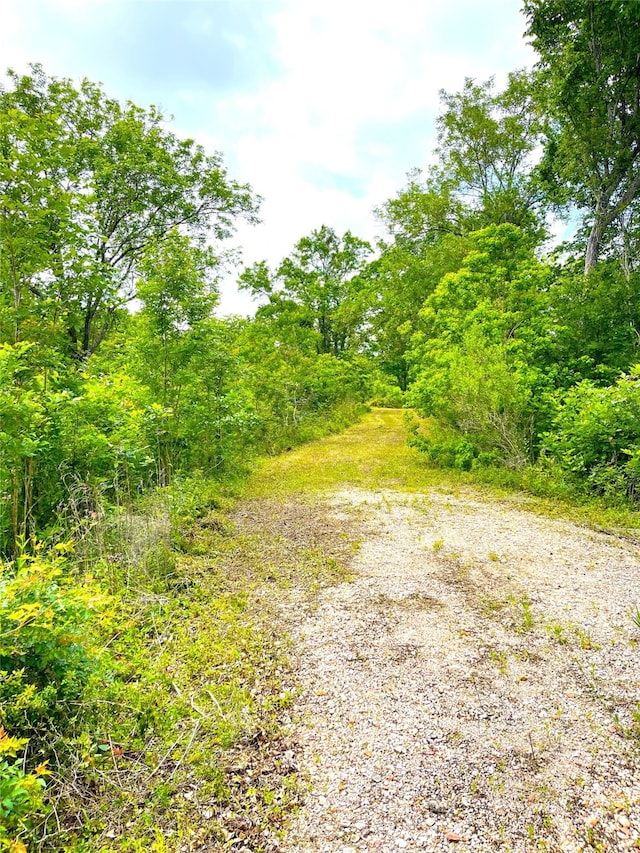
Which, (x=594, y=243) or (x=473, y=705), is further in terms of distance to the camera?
(x=594, y=243)

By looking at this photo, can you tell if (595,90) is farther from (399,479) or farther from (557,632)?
(557,632)

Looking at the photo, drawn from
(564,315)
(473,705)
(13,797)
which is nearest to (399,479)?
(564,315)

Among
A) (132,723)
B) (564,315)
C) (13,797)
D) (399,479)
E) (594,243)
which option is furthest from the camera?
(594,243)

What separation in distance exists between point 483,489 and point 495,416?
4.68 ft

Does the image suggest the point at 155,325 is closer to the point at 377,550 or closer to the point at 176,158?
the point at 377,550

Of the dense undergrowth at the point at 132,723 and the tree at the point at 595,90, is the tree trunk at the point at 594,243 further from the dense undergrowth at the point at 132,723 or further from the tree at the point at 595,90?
the dense undergrowth at the point at 132,723

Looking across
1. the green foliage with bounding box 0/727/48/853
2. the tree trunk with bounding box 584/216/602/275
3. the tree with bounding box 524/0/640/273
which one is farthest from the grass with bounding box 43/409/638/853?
the tree with bounding box 524/0/640/273

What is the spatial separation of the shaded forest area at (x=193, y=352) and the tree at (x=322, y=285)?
24cm

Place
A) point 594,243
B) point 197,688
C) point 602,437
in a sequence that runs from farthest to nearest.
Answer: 1. point 594,243
2. point 602,437
3. point 197,688

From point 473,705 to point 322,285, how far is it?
57.2 ft

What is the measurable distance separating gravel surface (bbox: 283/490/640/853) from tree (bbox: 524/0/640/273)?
725 centimetres

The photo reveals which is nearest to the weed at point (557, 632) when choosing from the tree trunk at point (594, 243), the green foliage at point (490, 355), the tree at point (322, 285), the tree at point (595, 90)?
the green foliage at point (490, 355)

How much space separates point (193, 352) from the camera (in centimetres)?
600

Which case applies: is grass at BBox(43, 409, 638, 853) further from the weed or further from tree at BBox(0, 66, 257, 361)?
tree at BBox(0, 66, 257, 361)
